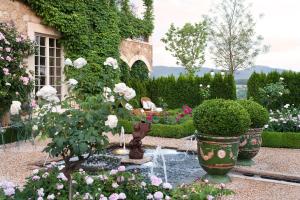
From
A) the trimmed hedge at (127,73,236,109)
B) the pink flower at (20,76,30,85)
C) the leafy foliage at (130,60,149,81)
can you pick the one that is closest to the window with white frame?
the pink flower at (20,76,30,85)

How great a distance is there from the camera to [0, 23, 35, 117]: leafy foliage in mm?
9023

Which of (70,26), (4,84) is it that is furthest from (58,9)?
(4,84)

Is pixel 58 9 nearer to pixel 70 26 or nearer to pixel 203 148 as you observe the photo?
pixel 70 26

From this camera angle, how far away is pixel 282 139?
902 cm

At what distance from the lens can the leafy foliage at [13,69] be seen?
902 centimetres

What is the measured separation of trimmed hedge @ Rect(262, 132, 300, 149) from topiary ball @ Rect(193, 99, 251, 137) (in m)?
3.66

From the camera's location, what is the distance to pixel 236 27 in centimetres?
2664

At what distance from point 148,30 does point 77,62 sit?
46.8 ft

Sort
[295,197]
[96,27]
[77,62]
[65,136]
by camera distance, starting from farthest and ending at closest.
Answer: [96,27] < [295,197] < [77,62] < [65,136]

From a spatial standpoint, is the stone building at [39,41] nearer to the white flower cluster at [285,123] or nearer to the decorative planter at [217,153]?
the white flower cluster at [285,123]

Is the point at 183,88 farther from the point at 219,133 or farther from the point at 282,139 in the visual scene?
the point at 219,133

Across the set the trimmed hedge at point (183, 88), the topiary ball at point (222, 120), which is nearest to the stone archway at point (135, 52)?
the trimmed hedge at point (183, 88)

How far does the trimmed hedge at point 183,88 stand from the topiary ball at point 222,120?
9.64 metres

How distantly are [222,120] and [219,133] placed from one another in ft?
0.70
